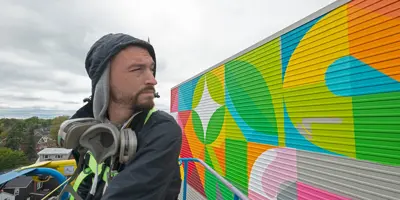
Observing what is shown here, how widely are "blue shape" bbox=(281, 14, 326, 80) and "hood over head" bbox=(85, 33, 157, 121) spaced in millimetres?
3334

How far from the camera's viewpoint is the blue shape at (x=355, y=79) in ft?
8.68

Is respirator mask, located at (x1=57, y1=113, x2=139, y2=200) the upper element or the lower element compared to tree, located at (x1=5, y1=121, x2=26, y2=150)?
upper

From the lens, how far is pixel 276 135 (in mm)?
4293

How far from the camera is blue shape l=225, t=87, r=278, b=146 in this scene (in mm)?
4473

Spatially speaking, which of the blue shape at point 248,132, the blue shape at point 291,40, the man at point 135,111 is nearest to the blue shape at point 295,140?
the blue shape at point 248,132

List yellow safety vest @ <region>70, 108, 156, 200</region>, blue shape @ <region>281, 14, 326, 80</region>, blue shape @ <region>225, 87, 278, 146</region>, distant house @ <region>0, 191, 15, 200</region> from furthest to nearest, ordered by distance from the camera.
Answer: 1. blue shape @ <region>225, 87, 278, 146</region>
2. blue shape @ <region>281, 14, 326, 80</region>
3. distant house @ <region>0, 191, 15, 200</region>
4. yellow safety vest @ <region>70, 108, 156, 200</region>

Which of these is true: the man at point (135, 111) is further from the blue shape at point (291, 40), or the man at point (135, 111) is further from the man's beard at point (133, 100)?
the blue shape at point (291, 40)

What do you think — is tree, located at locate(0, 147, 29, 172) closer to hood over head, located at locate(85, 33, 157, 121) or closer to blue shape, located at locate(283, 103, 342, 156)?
blue shape, located at locate(283, 103, 342, 156)

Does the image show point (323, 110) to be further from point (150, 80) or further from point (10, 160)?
point (10, 160)

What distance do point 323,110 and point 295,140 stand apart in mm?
745

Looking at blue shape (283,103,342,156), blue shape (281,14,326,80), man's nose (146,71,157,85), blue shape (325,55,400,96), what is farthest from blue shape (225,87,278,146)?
man's nose (146,71,157,85)

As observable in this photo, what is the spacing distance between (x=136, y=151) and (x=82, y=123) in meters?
0.33

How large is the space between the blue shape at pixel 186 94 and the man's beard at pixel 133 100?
23.3 ft

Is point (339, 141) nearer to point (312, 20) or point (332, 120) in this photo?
point (332, 120)
